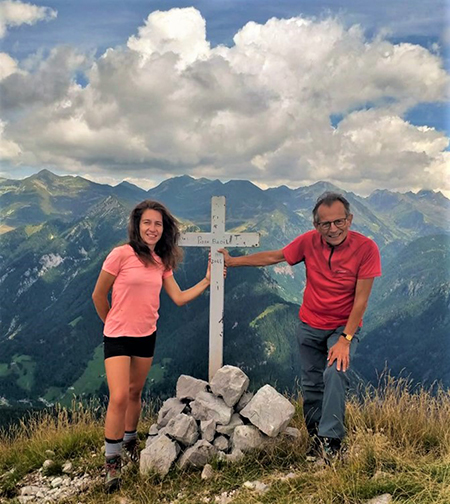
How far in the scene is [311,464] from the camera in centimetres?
470

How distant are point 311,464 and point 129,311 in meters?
2.35

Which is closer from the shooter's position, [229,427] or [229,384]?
[229,427]

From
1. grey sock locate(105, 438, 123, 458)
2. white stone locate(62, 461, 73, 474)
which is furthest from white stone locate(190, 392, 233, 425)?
white stone locate(62, 461, 73, 474)

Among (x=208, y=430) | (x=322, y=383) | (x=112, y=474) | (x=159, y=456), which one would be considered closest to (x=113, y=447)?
(x=112, y=474)

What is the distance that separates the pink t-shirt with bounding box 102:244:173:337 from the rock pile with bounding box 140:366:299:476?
4.05 ft

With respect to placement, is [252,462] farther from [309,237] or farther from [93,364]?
[93,364]

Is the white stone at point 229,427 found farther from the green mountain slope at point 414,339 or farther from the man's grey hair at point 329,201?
the green mountain slope at point 414,339

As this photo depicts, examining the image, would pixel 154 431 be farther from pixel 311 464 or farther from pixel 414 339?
pixel 414 339

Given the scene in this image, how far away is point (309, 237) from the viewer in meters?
4.93

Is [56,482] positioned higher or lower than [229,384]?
lower

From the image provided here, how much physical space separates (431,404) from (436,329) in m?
155

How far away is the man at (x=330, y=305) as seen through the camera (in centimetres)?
449

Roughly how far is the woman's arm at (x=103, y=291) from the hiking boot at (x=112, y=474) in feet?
4.48

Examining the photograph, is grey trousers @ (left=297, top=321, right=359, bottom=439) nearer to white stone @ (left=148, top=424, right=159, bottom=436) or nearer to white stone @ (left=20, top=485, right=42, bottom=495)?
white stone @ (left=148, top=424, right=159, bottom=436)
